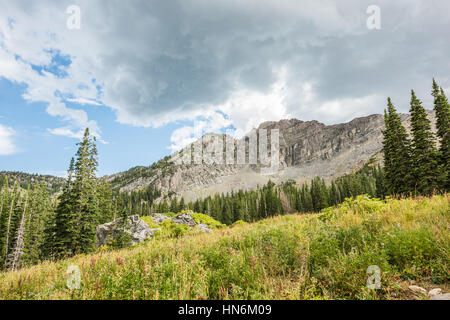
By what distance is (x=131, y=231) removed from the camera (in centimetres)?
1759

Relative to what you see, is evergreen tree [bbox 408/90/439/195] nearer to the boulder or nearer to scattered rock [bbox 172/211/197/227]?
scattered rock [bbox 172/211/197/227]

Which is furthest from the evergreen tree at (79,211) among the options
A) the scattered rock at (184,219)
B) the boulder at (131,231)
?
the scattered rock at (184,219)

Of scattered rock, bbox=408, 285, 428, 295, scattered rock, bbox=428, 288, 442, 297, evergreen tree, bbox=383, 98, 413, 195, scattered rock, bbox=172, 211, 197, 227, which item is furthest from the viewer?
evergreen tree, bbox=383, 98, 413, 195

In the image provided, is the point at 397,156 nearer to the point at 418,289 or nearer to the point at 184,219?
the point at 184,219

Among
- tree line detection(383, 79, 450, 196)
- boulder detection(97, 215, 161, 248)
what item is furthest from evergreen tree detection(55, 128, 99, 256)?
tree line detection(383, 79, 450, 196)

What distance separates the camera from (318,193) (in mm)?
78938

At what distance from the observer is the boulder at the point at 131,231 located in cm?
1624

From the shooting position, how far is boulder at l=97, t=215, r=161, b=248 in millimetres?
16239

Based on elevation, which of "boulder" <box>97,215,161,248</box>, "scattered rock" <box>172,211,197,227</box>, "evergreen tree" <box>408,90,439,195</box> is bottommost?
"boulder" <box>97,215,161,248</box>

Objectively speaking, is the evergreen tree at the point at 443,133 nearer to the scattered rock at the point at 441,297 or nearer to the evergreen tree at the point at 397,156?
the evergreen tree at the point at 397,156
